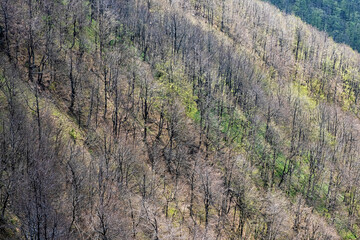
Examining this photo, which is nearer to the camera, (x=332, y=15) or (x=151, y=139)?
(x=151, y=139)

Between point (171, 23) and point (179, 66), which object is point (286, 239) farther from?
point (171, 23)

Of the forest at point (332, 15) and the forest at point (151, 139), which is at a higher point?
the forest at point (332, 15)

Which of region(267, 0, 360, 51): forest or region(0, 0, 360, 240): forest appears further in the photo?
region(267, 0, 360, 51): forest

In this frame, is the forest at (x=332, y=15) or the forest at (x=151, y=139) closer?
the forest at (x=151, y=139)

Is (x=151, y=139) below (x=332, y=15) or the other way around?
below

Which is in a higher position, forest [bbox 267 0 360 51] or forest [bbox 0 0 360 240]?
forest [bbox 267 0 360 51]
